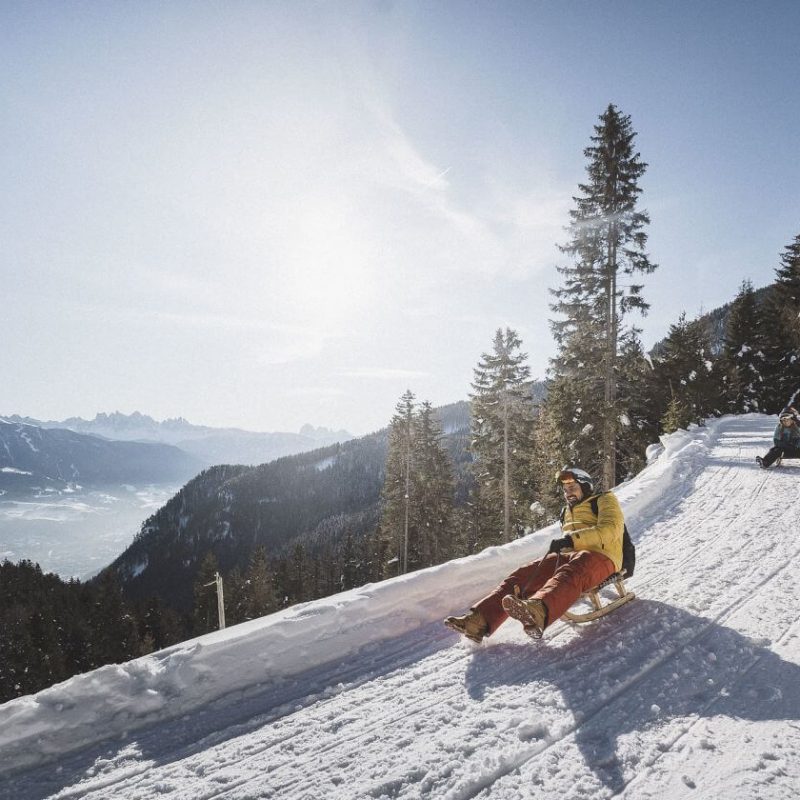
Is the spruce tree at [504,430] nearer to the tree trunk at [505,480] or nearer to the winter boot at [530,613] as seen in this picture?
the tree trunk at [505,480]

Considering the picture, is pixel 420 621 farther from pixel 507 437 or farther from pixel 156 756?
pixel 507 437

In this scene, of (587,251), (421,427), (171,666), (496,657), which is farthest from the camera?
(421,427)

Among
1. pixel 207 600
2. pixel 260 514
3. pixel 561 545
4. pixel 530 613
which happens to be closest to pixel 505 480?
pixel 561 545

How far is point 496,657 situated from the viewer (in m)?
3.68

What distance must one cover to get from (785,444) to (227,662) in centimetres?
1201

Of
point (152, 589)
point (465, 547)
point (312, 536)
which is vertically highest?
point (465, 547)

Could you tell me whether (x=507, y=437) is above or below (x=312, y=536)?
above

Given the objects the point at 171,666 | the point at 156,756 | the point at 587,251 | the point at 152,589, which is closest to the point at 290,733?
the point at 156,756

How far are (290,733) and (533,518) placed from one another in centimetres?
1989

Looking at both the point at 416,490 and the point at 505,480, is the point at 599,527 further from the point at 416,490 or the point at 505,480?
the point at 416,490

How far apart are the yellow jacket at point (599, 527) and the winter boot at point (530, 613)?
3.50 ft

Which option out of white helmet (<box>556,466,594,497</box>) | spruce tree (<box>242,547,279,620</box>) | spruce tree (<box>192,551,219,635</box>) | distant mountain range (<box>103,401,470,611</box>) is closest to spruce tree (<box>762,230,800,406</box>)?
white helmet (<box>556,466,594,497</box>)

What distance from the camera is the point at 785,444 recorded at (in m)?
10.0

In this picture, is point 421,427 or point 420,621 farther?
point 421,427
